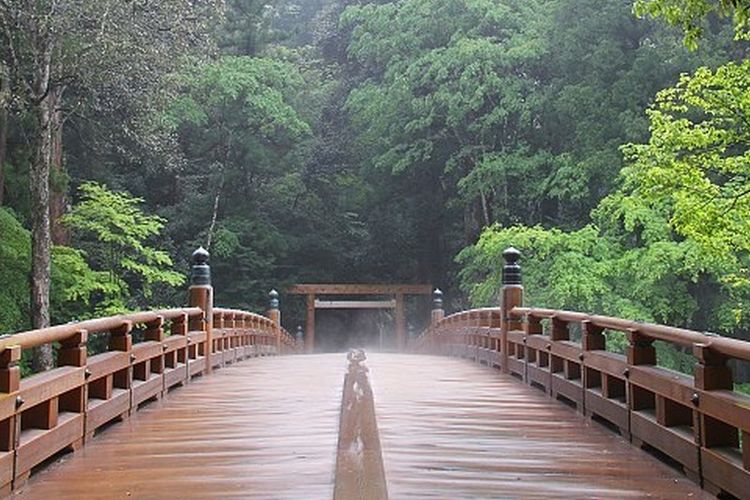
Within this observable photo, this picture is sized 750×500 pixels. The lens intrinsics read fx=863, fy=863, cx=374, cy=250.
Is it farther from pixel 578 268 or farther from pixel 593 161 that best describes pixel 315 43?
pixel 578 268

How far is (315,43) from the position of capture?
30766 millimetres

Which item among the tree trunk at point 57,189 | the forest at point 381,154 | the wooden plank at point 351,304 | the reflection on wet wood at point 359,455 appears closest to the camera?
the reflection on wet wood at point 359,455

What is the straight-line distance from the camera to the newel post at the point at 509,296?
794cm

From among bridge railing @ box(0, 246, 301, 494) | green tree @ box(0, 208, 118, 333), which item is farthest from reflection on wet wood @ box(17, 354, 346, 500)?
green tree @ box(0, 208, 118, 333)

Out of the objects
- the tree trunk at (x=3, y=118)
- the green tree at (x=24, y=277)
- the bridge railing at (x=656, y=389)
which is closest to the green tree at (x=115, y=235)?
the green tree at (x=24, y=277)

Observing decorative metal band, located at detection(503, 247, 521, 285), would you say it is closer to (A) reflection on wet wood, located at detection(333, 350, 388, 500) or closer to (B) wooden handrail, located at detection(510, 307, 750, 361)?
(B) wooden handrail, located at detection(510, 307, 750, 361)

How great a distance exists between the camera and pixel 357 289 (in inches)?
986

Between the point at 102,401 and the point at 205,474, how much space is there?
4.54ft

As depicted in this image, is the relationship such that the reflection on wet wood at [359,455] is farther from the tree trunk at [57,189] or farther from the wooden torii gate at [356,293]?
the wooden torii gate at [356,293]

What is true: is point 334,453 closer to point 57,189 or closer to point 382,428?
point 382,428

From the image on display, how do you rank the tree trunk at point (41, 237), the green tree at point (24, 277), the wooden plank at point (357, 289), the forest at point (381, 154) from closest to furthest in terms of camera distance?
the tree trunk at point (41, 237) < the forest at point (381, 154) < the green tree at point (24, 277) < the wooden plank at point (357, 289)

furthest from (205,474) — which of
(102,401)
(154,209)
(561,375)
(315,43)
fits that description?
(315,43)

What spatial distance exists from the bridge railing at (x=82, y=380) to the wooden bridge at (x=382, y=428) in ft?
0.03

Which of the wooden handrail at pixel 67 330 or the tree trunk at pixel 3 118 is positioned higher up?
the tree trunk at pixel 3 118
